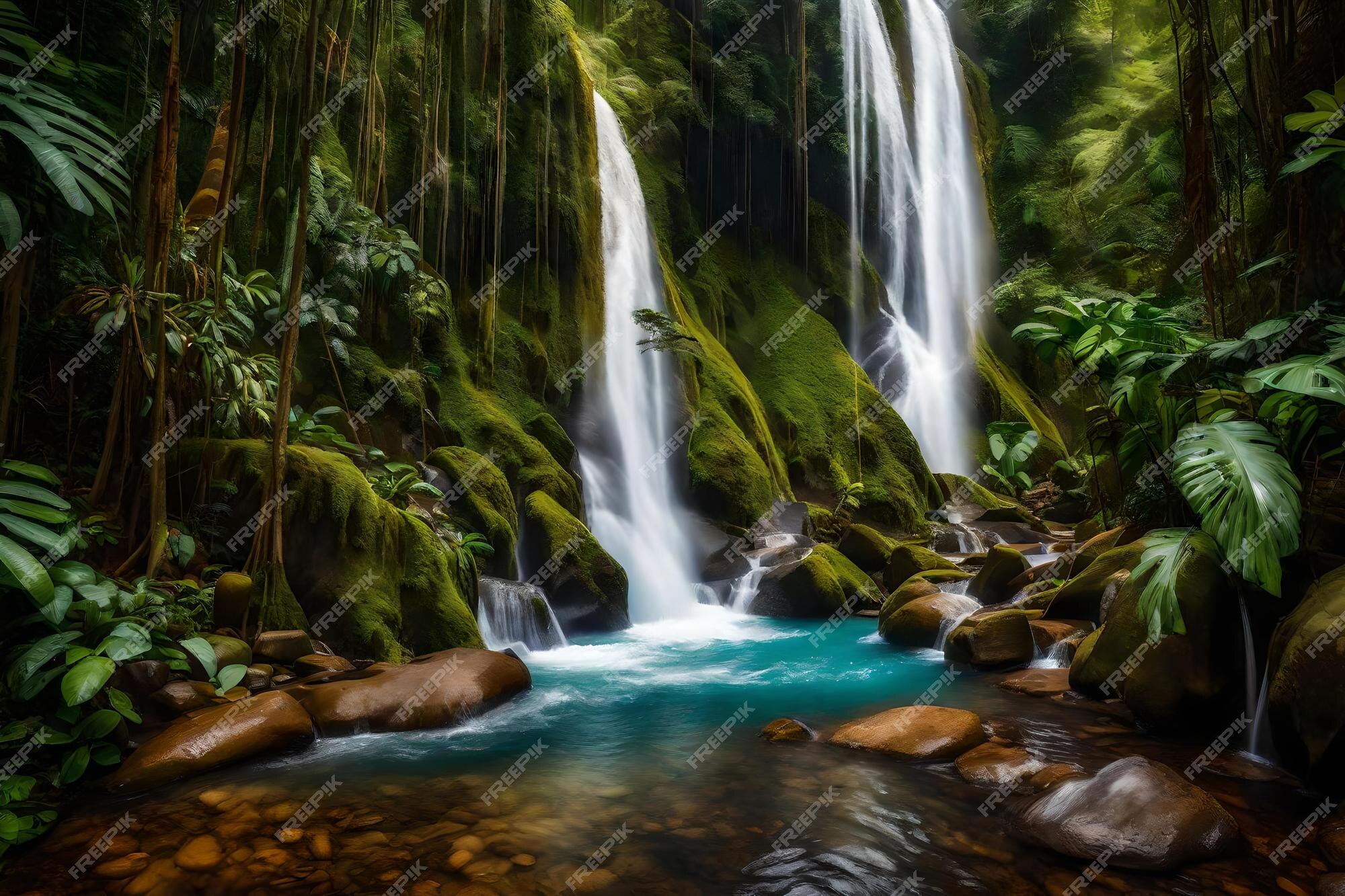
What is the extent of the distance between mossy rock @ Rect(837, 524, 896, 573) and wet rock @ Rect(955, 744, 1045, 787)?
8.14 m

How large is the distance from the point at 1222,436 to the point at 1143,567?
0.90m

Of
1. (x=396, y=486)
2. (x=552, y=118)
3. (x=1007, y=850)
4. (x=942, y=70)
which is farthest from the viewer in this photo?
(x=942, y=70)

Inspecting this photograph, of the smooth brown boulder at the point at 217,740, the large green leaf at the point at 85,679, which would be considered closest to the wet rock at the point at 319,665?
the smooth brown boulder at the point at 217,740

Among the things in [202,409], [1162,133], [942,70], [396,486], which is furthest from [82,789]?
[942,70]

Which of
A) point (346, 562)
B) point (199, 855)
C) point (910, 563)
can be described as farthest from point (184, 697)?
point (910, 563)

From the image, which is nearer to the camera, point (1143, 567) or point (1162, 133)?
point (1143, 567)

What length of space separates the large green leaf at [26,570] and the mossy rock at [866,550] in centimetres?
1099

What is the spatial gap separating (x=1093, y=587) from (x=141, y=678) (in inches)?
306

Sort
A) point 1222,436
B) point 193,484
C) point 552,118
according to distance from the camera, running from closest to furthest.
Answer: point 1222,436 < point 193,484 < point 552,118

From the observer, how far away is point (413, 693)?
18.6 feet

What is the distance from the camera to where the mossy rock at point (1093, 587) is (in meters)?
6.90

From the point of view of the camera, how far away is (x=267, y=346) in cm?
930

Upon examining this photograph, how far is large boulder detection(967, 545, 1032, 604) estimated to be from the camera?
955 centimetres

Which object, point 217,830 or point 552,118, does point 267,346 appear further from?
point 552,118
